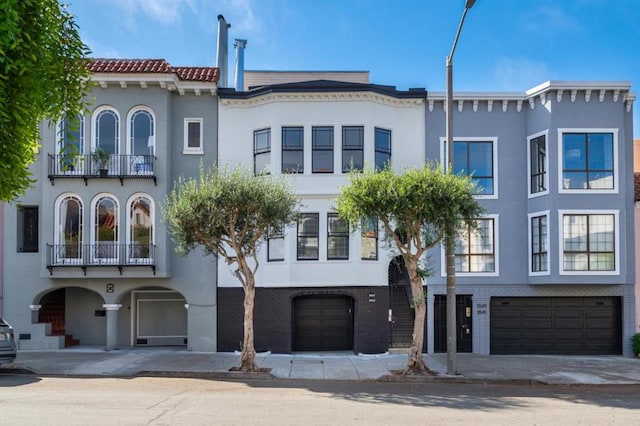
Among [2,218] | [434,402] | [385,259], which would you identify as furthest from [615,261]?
[2,218]

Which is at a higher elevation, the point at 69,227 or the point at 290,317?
the point at 69,227

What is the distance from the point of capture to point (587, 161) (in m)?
Answer: 19.2

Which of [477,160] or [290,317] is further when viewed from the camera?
[477,160]

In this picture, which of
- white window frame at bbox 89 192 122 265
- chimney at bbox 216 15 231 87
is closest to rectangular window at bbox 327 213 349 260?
white window frame at bbox 89 192 122 265

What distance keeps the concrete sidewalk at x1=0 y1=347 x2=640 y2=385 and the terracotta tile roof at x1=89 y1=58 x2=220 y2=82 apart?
9358mm

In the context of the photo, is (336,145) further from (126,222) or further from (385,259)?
(126,222)

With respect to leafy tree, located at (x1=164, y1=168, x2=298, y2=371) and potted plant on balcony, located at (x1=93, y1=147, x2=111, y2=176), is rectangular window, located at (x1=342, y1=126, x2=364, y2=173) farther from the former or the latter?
potted plant on balcony, located at (x1=93, y1=147, x2=111, y2=176)

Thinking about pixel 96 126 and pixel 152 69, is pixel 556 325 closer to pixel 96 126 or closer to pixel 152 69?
pixel 152 69

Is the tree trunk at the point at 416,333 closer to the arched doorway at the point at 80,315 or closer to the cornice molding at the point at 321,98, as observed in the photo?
the cornice molding at the point at 321,98

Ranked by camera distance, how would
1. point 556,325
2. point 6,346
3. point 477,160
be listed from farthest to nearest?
1. point 477,160
2. point 556,325
3. point 6,346

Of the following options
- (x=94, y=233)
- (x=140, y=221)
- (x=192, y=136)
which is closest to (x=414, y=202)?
(x=192, y=136)

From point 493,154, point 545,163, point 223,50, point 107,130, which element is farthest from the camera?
point 223,50

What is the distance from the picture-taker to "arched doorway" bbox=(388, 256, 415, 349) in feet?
64.2

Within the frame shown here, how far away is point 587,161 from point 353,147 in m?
7.88
